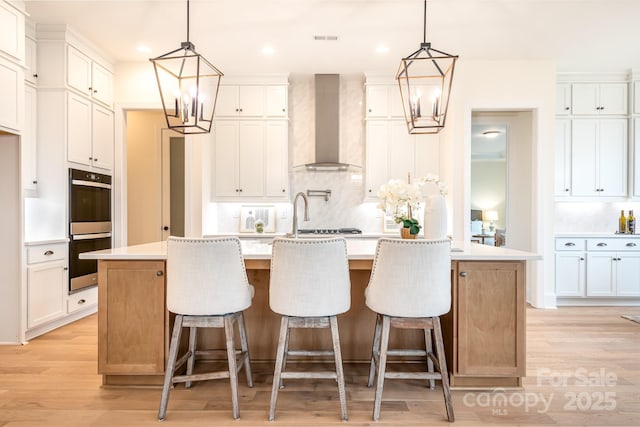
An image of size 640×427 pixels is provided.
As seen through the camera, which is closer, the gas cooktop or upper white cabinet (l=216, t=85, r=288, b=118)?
the gas cooktop

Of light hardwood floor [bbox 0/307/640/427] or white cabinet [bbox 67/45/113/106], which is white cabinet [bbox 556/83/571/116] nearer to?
light hardwood floor [bbox 0/307/640/427]

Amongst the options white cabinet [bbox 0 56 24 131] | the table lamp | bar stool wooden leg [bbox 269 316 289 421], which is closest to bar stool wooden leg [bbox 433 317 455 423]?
bar stool wooden leg [bbox 269 316 289 421]

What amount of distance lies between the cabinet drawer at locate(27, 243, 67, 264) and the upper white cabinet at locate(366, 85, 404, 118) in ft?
12.1

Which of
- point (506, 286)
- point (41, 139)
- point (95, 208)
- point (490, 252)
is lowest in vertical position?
point (506, 286)

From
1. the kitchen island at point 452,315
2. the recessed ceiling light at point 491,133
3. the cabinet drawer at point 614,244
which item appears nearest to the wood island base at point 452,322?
the kitchen island at point 452,315

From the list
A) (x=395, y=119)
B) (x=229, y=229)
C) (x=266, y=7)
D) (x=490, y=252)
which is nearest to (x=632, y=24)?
(x=395, y=119)

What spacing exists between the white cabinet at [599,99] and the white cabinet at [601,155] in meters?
0.13

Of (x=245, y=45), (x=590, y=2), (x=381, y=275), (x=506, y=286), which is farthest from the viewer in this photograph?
(x=245, y=45)

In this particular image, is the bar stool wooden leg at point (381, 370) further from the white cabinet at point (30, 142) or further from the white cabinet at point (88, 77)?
the white cabinet at point (88, 77)

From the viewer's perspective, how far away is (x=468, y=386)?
2400 millimetres

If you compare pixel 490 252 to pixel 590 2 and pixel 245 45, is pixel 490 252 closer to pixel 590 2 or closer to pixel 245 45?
pixel 590 2

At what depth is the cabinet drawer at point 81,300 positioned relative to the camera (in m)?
3.88

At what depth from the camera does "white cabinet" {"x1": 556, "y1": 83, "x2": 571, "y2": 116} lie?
16.0 feet

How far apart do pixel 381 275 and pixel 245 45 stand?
3.23 meters
